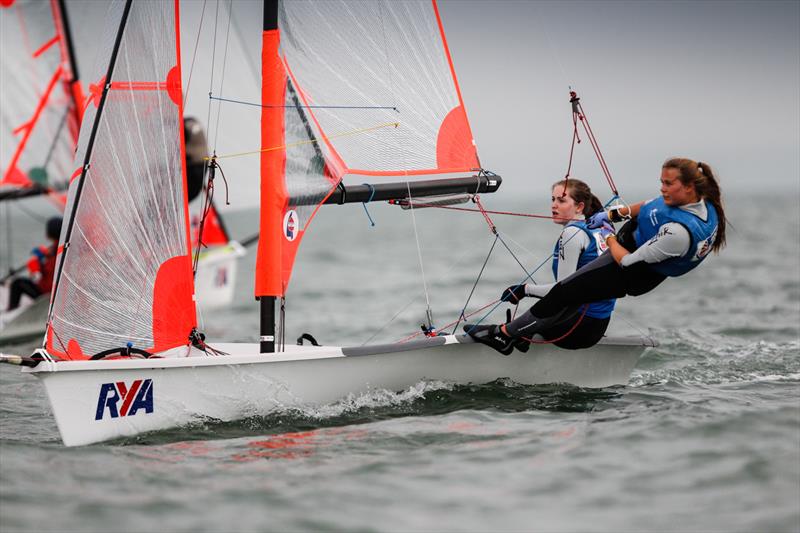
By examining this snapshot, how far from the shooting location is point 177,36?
16.5ft

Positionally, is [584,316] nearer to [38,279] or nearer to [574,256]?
[574,256]

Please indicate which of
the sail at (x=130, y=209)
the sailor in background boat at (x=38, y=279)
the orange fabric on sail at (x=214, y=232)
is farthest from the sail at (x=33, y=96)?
the sail at (x=130, y=209)

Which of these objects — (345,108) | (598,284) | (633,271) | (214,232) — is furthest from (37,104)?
(633,271)

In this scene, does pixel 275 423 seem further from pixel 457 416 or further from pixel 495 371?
pixel 495 371

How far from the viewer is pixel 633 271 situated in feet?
16.5

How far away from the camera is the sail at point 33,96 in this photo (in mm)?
10758

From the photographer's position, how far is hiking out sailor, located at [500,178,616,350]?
17.3 feet

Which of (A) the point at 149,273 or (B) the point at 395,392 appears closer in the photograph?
(A) the point at 149,273

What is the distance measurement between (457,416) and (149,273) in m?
1.78

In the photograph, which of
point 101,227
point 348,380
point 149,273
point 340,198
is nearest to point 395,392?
point 348,380

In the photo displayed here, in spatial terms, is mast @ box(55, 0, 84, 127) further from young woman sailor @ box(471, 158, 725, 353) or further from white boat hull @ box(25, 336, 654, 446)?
young woman sailor @ box(471, 158, 725, 353)

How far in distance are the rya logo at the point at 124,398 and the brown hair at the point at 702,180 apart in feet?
9.34

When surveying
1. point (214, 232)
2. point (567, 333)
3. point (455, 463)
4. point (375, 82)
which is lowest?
point (455, 463)

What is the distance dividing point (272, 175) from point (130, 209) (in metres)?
0.78
